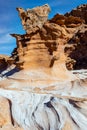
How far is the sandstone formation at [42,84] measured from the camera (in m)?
7.70

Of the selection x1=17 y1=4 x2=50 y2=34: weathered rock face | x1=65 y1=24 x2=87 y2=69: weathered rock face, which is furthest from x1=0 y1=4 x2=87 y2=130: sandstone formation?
x1=65 y1=24 x2=87 y2=69: weathered rock face

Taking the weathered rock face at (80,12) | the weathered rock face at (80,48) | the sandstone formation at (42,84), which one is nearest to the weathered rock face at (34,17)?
the sandstone formation at (42,84)

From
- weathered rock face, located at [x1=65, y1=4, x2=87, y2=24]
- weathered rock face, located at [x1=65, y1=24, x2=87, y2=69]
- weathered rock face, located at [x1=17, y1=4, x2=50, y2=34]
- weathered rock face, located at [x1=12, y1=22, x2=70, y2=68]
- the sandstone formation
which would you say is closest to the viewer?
the sandstone formation

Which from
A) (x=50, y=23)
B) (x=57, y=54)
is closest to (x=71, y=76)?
(x=57, y=54)

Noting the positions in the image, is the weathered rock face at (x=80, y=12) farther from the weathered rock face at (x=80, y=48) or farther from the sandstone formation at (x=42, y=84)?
the sandstone formation at (x=42, y=84)

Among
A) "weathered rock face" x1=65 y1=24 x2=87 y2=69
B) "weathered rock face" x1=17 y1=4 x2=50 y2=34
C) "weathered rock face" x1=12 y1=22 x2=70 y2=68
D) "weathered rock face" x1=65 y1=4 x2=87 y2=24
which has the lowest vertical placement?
"weathered rock face" x1=65 y1=24 x2=87 y2=69

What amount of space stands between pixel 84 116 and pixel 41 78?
12.2 ft

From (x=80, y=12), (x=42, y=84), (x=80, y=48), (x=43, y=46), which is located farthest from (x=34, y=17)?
(x=80, y=12)

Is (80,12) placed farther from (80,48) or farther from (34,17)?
(34,17)

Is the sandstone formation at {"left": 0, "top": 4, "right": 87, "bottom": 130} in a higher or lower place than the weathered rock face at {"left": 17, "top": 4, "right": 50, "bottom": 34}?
lower

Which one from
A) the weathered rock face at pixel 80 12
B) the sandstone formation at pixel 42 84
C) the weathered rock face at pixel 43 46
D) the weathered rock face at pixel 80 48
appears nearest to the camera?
the sandstone formation at pixel 42 84

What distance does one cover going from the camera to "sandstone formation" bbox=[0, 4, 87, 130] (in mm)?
7695

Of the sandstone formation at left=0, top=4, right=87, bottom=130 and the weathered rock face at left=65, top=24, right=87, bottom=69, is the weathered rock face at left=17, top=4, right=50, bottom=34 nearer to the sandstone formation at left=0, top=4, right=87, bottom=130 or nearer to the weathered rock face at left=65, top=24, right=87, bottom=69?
the sandstone formation at left=0, top=4, right=87, bottom=130

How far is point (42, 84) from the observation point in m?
11.0
